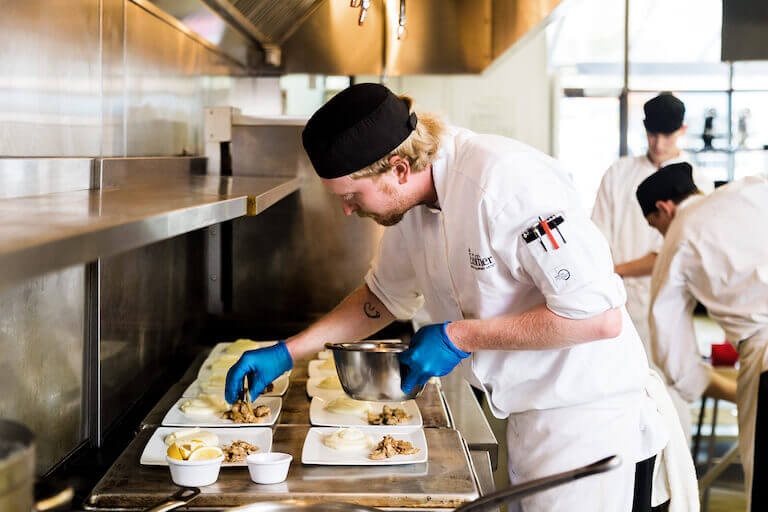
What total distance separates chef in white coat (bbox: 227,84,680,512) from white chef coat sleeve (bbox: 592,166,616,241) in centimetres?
232

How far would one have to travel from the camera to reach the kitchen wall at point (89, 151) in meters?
1.58

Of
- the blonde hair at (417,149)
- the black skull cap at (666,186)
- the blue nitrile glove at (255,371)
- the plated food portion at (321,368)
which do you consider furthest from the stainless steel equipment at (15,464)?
the black skull cap at (666,186)

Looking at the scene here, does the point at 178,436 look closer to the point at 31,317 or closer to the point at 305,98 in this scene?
the point at 31,317

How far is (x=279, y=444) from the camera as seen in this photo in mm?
1823

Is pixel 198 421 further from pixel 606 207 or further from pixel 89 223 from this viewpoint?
pixel 606 207

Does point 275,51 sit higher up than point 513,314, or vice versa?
point 275,51

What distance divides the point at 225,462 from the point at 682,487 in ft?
3.92

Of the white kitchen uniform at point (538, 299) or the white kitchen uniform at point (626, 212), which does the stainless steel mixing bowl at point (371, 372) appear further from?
the white kitchen uniform at point (626, 212)

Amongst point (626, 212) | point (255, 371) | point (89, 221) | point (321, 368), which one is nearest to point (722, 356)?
point (626, 212)

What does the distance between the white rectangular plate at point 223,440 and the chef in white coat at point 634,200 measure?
7.94ft

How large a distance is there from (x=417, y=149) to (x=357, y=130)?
155 millimetres

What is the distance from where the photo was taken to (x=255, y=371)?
1938mm

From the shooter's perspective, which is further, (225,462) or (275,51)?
(275,51)

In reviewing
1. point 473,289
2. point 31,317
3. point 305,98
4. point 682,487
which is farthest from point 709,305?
point 305,98
